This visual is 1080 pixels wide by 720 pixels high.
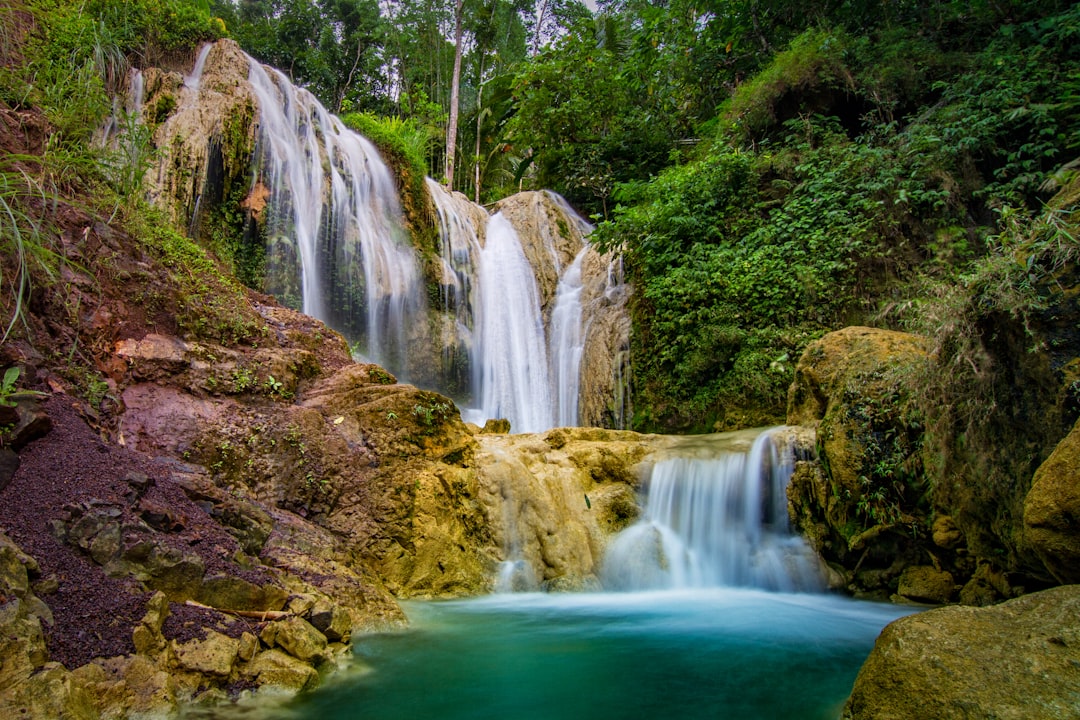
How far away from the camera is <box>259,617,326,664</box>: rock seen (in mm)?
3072

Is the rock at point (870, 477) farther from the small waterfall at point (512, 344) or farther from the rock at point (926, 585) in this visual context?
the small waterfall at point (512, 344)

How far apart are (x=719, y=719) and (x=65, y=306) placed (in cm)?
537

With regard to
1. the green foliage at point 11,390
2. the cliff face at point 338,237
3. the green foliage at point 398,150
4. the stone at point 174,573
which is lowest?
the stone at point 174,573

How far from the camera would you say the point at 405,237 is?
472 inches

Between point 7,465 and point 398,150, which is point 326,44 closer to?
point 398,150

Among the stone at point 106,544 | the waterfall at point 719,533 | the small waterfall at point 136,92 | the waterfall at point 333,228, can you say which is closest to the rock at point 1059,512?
the waterfall at point 719,533

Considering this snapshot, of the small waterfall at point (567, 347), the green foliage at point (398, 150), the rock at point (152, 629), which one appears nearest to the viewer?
the rock at point (152, 629)

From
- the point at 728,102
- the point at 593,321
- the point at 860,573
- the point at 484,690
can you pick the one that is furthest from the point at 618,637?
the point at 728,102

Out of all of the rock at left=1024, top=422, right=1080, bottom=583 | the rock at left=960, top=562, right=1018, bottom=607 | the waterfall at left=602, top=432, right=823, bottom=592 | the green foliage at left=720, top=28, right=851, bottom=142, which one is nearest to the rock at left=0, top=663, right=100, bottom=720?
the rock at left=1024, top=422, right=1080, bottom=583

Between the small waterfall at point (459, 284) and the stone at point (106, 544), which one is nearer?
the stone at point (106, 544)

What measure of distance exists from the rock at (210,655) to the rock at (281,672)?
0.11m

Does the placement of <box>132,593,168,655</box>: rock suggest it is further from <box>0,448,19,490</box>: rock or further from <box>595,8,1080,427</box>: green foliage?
<box>595,8,1080,427</box>: green foliage

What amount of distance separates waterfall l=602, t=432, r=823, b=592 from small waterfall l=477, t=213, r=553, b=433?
540 centimetres

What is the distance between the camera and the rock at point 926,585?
4688mm
